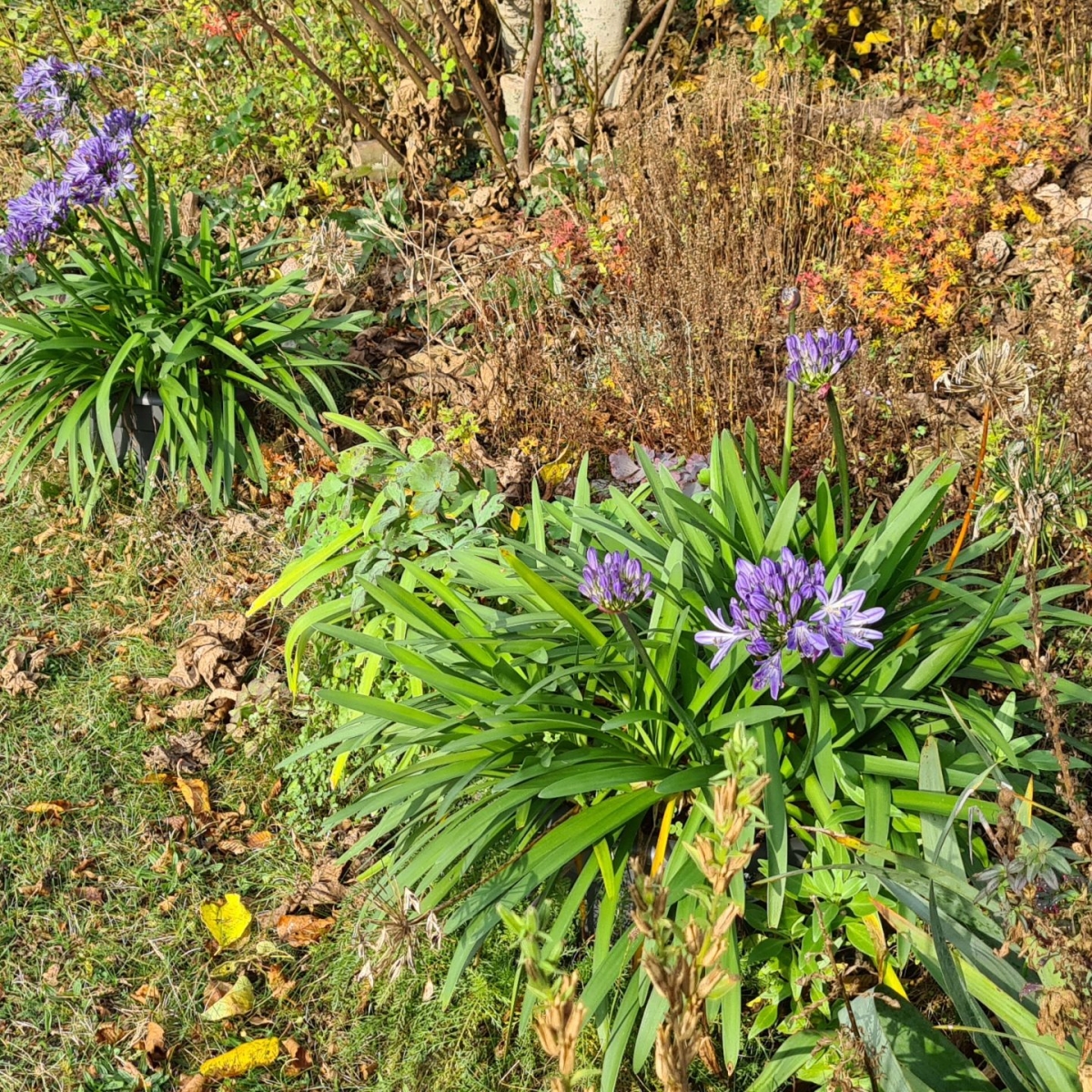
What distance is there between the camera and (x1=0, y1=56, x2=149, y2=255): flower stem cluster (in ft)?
12.1

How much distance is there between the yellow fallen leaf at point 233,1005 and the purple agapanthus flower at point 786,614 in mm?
1599

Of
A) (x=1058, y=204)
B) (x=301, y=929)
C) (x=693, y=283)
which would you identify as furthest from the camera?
(x=1058, y=204)

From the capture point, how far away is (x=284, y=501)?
4238 millimetres

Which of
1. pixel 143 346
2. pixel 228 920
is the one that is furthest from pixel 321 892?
pixel 143 346

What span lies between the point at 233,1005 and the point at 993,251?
380 cm

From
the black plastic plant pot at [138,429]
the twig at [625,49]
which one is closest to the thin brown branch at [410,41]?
the twig at [625,49]

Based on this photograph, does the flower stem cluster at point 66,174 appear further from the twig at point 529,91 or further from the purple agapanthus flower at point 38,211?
the twig at point 529,91

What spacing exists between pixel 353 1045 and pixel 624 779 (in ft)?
3.08

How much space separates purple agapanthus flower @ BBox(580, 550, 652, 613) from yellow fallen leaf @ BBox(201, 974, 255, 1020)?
4.74ft

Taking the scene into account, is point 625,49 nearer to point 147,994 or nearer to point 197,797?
point 197,797

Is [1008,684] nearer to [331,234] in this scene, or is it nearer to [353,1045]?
[353,1045]

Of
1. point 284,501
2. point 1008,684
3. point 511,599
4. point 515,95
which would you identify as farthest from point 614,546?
point 515,95

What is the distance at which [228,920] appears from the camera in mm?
2883

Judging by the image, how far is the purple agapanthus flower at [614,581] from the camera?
2.02 metres
